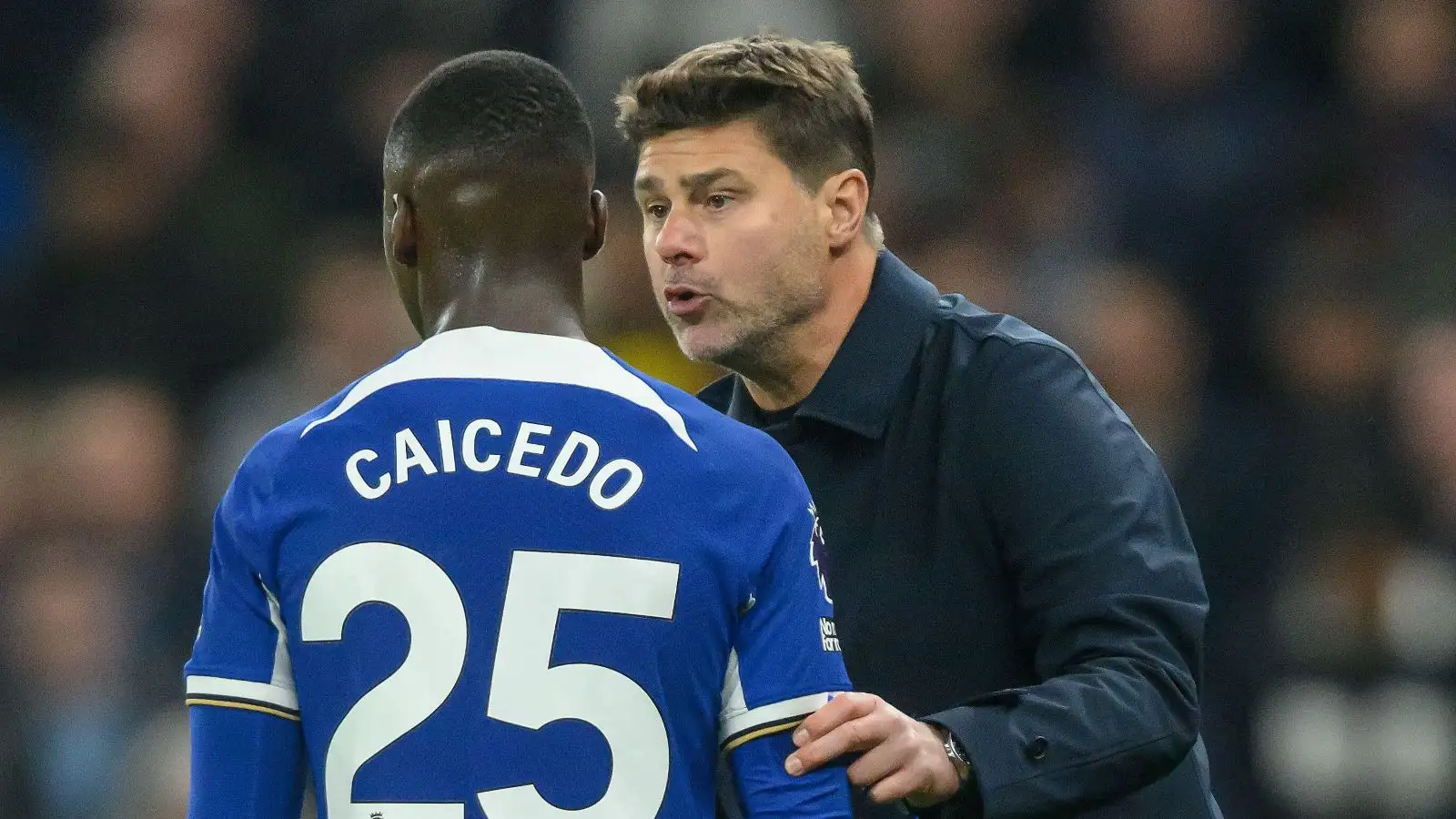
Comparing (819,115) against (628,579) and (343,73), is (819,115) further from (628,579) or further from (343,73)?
(343,73)

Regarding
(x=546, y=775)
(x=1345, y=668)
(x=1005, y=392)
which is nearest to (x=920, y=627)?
(x=1005, y=392)

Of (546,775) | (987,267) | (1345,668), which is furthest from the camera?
(987,267)

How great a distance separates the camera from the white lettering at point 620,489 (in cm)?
201

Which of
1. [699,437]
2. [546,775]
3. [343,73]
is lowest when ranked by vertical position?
[546,775]

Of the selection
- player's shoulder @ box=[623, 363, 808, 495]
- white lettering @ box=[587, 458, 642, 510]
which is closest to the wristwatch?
player's shoulder @ box=[623, 363, 808, 495]

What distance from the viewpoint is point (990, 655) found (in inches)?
106

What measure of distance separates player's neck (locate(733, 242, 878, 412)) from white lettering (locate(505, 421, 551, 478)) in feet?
3.05

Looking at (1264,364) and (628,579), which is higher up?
(1264,364)

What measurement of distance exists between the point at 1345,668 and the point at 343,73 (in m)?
3.84

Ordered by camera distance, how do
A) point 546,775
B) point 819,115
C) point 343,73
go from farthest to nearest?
point 343,73
point 819,115
point 546,775

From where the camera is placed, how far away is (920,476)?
2725 millimetres

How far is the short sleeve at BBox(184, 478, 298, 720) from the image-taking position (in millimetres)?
2035

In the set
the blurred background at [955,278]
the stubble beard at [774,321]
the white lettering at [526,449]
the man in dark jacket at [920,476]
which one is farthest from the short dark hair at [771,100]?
the blurred background at [955,278]

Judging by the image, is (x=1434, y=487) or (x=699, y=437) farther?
(x=1434, y=487)
